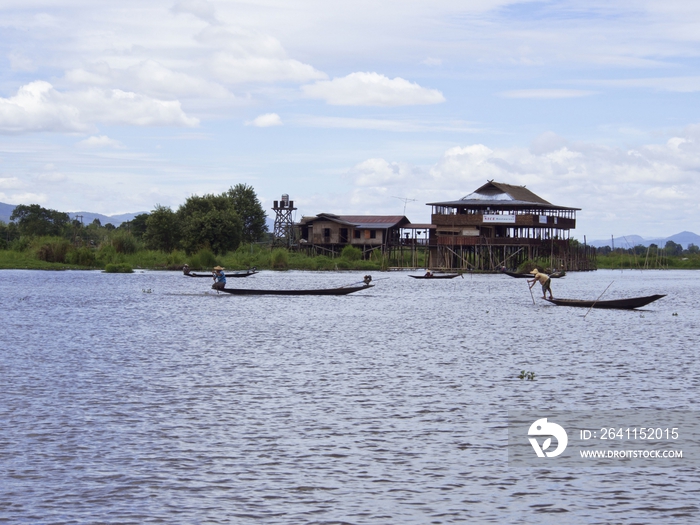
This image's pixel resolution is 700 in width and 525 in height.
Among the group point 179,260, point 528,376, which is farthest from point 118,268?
point 528,376

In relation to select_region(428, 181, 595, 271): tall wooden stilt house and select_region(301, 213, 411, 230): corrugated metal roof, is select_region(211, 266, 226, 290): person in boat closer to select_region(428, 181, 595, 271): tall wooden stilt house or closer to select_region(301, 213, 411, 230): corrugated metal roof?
select_region(428, 181, 595, 271): tall wooden stilt house

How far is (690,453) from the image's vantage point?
40.7ft

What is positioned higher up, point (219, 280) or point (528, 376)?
point (219, 280)

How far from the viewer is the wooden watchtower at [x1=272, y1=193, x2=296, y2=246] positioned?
405ft

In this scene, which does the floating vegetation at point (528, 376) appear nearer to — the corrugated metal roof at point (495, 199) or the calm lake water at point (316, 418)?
the calm lake water at point (316, 418)

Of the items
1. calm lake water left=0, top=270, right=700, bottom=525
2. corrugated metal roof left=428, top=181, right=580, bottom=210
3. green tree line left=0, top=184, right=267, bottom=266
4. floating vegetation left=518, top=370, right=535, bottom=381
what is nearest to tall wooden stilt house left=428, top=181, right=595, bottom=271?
corrugated metal roof left=428, top=181, right=580, bottom=210

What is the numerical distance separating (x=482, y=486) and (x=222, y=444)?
3.92 meters

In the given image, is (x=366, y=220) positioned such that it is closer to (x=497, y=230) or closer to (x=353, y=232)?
(x=353, y=232)

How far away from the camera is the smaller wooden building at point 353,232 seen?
105500 millimetres

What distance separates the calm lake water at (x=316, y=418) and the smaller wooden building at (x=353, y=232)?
72363mm

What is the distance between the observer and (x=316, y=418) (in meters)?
14.7

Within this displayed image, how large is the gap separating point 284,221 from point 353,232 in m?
21.0

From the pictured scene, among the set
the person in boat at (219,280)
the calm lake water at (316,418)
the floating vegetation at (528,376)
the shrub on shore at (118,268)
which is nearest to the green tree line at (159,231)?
the shrub on shore at (118,268)

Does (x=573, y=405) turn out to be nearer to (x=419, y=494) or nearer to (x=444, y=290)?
(x=419, y=494)
